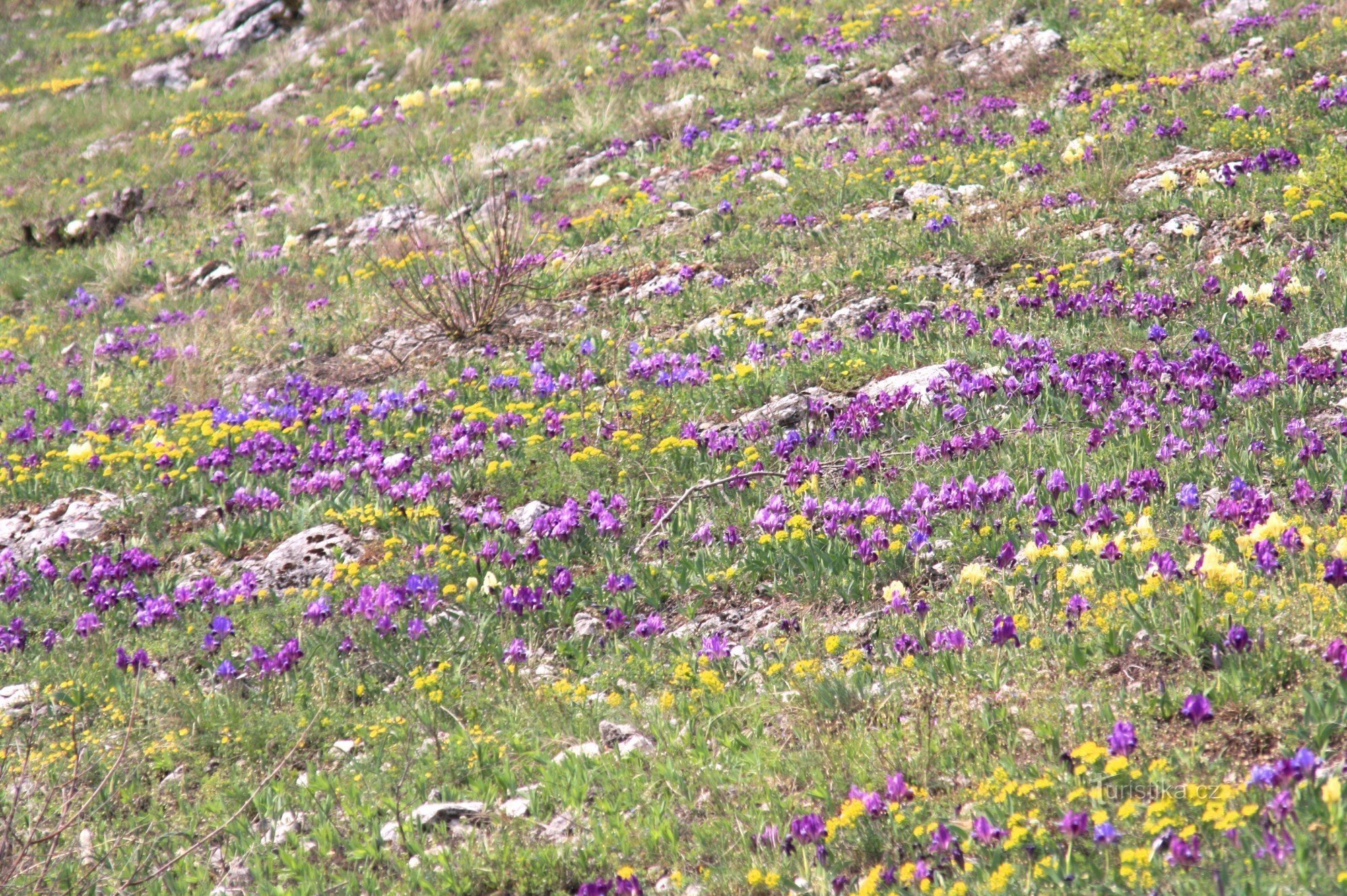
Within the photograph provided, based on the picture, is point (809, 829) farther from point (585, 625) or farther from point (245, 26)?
point (245, 26)

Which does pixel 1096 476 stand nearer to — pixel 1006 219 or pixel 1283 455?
pixel 1283 455

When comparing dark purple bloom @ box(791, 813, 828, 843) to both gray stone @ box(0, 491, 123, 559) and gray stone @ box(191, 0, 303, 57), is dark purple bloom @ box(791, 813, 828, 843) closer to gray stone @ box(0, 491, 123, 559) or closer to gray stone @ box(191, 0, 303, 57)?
gray stone @ box(0, 491, 123, 559)

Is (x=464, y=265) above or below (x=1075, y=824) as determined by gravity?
below

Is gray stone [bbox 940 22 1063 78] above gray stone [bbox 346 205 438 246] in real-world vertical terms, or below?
above

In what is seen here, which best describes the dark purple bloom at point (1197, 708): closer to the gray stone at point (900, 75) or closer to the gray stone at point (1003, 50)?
the gray stone at point (1003, 50)

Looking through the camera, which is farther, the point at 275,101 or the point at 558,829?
the point at 275,101

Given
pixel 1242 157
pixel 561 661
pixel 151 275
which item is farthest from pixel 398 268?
pixel 1242 157

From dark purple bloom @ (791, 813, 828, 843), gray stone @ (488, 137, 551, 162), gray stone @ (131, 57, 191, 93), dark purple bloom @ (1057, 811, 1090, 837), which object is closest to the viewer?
dark purple bloom @ (1057, 811, 1090, 837)

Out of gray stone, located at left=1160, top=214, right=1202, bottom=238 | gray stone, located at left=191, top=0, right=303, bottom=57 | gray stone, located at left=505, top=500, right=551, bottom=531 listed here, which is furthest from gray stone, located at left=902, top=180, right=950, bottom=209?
gray stone, located at left=191, top=0, right=303, bottom=57

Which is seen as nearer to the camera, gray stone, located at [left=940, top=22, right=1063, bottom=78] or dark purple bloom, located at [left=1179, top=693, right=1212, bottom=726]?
dark purple bloom, located at [left=1179, top=693, right=1212, bottom=726]

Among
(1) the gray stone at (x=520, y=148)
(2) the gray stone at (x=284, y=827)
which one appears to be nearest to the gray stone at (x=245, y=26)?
(1) the gray stone at (x=520, y=148)

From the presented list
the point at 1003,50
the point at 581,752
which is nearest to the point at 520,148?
the point at 1003,50

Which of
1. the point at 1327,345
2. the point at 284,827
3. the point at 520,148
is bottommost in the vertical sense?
the point at 284,827

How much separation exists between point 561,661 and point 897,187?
19.9 feet
